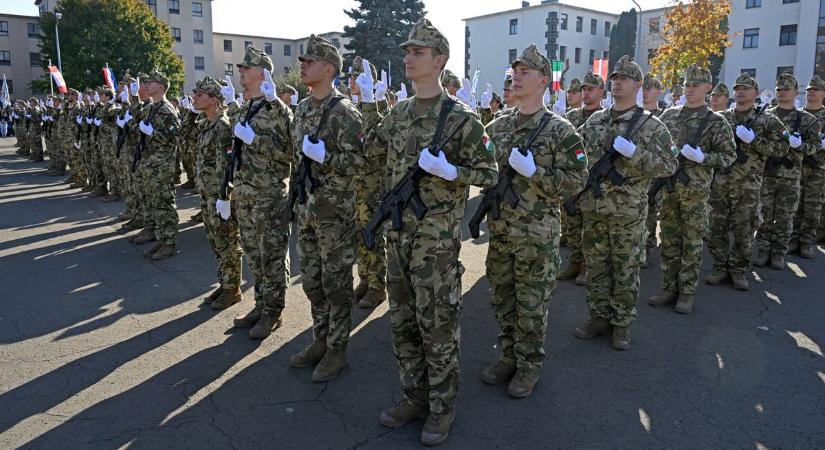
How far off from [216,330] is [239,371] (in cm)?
95

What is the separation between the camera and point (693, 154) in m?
5.27

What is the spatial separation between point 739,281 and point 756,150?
4.88 ft

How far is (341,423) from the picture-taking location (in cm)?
358

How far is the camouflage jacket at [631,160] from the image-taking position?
4.43 m

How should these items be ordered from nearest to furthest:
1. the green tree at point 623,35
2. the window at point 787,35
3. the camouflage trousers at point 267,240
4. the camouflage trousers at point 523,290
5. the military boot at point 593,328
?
1. the camouflage trousers at point 523,290
2. the camouflage trousers at point 267,240
3. the military boot at point 593,328
4. the window at point 787,35
5. the green tree at point 623,35

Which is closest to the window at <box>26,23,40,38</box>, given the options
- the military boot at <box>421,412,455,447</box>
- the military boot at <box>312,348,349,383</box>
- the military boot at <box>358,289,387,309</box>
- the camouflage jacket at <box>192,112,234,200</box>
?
the camouflage jacket at <box>192,112,234,200</box>

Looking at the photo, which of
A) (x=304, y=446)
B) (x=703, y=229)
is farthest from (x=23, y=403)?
(x=703, y=229)

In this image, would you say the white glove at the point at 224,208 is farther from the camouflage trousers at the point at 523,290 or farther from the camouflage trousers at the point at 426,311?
the camouflage trousers at the point at 523,290

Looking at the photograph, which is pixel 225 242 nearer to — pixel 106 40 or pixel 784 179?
pixel 784 179

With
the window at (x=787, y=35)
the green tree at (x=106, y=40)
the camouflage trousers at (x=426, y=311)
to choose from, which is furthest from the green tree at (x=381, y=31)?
the camouflage trousers at (x=426, y=311)

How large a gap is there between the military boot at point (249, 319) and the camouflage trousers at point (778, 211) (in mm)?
6403

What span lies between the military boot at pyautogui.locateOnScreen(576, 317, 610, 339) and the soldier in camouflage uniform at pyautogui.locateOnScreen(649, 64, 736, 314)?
3.80ft

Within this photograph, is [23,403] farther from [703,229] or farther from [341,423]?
[703,229]

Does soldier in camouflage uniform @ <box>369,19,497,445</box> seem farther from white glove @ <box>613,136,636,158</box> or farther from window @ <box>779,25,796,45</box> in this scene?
window @ <box>779,25,796,45</box>
